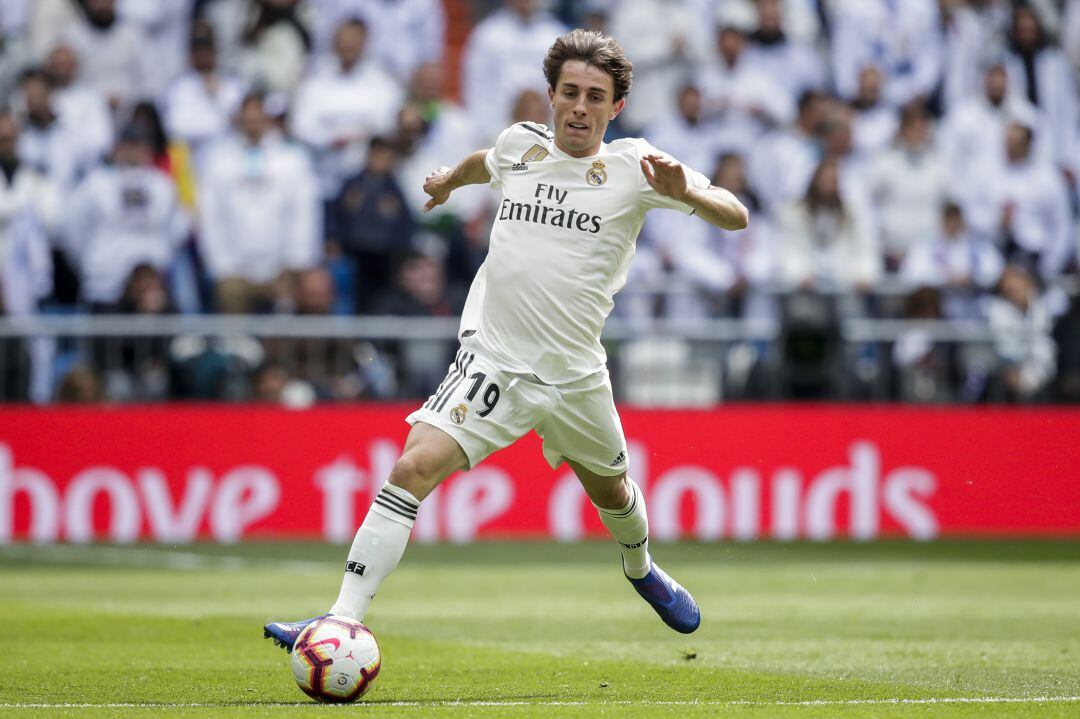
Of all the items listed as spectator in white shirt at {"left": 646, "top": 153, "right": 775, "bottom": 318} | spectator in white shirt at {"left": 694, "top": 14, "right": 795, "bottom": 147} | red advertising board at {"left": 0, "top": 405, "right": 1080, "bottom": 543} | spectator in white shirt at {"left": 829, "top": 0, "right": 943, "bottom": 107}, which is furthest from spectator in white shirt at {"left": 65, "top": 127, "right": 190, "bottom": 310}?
spectator in white shirt at {"left": 829, "top": 0, "right": 943, "bottom": 107}

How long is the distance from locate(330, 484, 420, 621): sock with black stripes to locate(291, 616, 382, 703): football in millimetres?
166

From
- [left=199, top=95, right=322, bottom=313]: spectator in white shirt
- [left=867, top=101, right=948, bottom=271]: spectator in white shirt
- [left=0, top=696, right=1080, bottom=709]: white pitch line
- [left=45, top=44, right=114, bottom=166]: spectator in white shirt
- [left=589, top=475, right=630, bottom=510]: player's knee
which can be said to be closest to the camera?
[left=0, top=696, right=1080, bottom=709]: white pitch line

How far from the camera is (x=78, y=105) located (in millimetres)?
17562

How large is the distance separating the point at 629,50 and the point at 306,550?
6813 mm

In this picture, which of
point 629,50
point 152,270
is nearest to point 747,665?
point 152,270

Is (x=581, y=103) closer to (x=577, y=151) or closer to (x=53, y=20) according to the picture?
(x=577, y=151)

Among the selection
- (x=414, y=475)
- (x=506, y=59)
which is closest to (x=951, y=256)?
(x=506, y=59)

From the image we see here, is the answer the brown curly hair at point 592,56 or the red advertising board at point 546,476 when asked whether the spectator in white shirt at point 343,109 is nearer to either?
the red advertising board at point 546,476

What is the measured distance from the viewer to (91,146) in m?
17.4

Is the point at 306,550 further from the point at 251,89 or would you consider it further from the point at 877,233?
the point at 877,233

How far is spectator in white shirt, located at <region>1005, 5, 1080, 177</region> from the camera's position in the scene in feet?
65.6

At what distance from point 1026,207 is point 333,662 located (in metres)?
13.6

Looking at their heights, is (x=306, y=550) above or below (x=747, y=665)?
below

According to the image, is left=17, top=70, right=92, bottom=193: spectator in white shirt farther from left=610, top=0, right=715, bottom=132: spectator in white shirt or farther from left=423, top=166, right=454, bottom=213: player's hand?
left=423, top=166, right=454, bottom=213: player's hand
